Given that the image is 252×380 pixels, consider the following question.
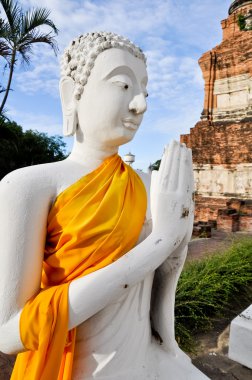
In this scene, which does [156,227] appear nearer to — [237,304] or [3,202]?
[3,202]

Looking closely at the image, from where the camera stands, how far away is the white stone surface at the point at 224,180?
364 inches

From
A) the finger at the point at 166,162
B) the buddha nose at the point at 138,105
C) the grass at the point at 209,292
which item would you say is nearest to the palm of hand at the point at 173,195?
the finger at the point at 166,162

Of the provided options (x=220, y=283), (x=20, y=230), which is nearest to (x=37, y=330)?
(x=20, y=230)

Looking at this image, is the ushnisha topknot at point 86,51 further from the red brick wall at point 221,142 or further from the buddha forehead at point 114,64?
the red brick wall at point 221,142

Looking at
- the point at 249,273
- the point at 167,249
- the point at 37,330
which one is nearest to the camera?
the point at 37,330

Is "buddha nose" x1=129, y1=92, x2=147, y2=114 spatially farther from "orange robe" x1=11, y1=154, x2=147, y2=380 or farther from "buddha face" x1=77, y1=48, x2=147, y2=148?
"orange robe" x1=11, y1=154, x2=147, y2=380

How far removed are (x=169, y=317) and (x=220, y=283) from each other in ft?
9.46

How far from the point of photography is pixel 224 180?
9.74 m

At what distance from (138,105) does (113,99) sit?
9 centimetres

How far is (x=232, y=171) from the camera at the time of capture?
9.52 m

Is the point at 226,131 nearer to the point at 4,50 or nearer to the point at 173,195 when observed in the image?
the point at 4,50

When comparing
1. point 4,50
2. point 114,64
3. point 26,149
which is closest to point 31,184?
point 114,64

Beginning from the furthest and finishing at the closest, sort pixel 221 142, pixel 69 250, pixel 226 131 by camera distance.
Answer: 1. pixel 221 142
2. pixel 226 131
3. pixel 69 250

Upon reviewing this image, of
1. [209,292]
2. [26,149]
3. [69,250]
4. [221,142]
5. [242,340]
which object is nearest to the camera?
[69,250]
